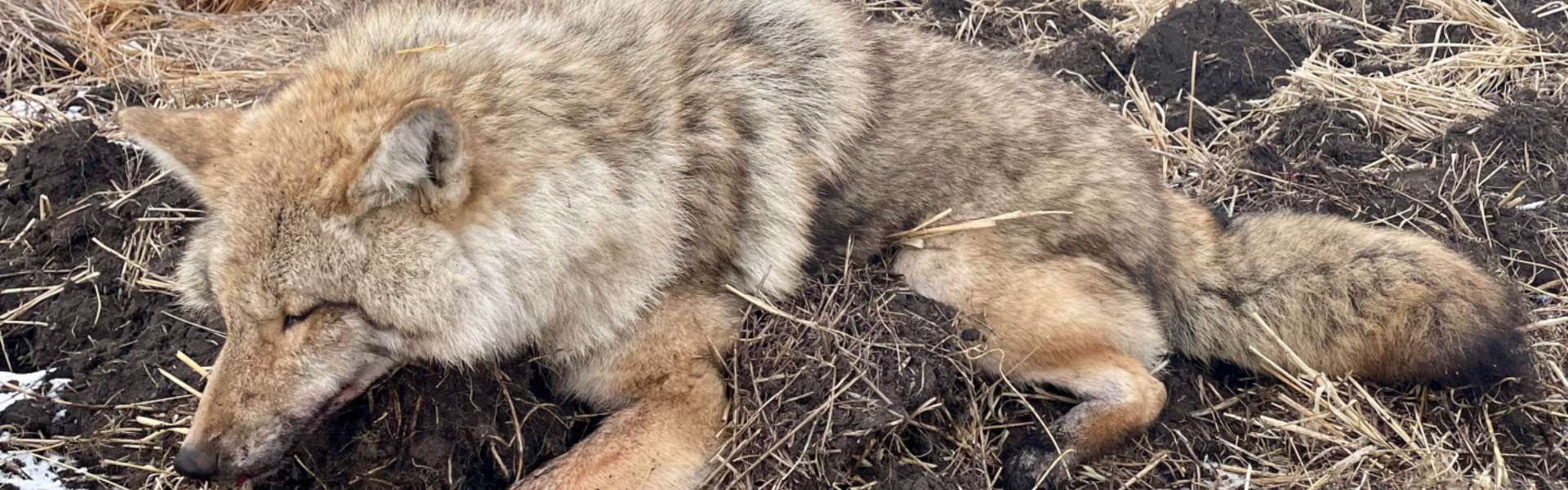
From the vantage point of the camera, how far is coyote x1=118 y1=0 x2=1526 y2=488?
275 cm

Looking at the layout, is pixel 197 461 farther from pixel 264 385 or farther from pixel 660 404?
pixel 660 404

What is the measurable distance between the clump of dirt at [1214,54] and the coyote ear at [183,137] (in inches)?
177

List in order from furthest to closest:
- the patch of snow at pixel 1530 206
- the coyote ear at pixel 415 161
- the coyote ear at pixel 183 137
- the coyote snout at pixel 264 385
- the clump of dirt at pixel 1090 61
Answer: the clump of dirt at pixel 1090 61
the patch of snow at pixel 1530 206
the coyote ear at pixel 183 137
the coyote snout at pixel 264 385
the coyote ear at pixel 415 161

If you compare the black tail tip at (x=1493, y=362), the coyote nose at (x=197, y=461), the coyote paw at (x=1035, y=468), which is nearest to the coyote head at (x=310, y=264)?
the coyote nose at (x=197, y=461)

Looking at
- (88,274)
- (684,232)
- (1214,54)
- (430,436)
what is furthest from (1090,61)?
(88,274)

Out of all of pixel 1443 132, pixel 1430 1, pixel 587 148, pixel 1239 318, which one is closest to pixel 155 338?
pixel 587 148

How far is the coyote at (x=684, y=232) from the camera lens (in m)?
2.75

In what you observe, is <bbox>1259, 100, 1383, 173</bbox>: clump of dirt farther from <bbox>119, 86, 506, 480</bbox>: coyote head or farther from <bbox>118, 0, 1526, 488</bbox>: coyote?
<bbox>119, 86, 506, 480</bbox>: coyote head

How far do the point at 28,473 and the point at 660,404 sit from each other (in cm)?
194

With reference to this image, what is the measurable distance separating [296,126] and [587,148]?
0.76m

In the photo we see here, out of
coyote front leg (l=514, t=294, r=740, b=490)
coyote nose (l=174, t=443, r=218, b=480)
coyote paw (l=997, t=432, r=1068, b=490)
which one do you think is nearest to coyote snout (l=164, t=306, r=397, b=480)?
coyote nose (l=174, t=443, r=218, b=480)

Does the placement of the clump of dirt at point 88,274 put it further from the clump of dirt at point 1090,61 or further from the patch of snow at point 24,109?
the clump of dirt at point 1090,61

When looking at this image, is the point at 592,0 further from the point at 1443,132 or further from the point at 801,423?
the point at 1443,132

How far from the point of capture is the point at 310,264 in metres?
2.69
